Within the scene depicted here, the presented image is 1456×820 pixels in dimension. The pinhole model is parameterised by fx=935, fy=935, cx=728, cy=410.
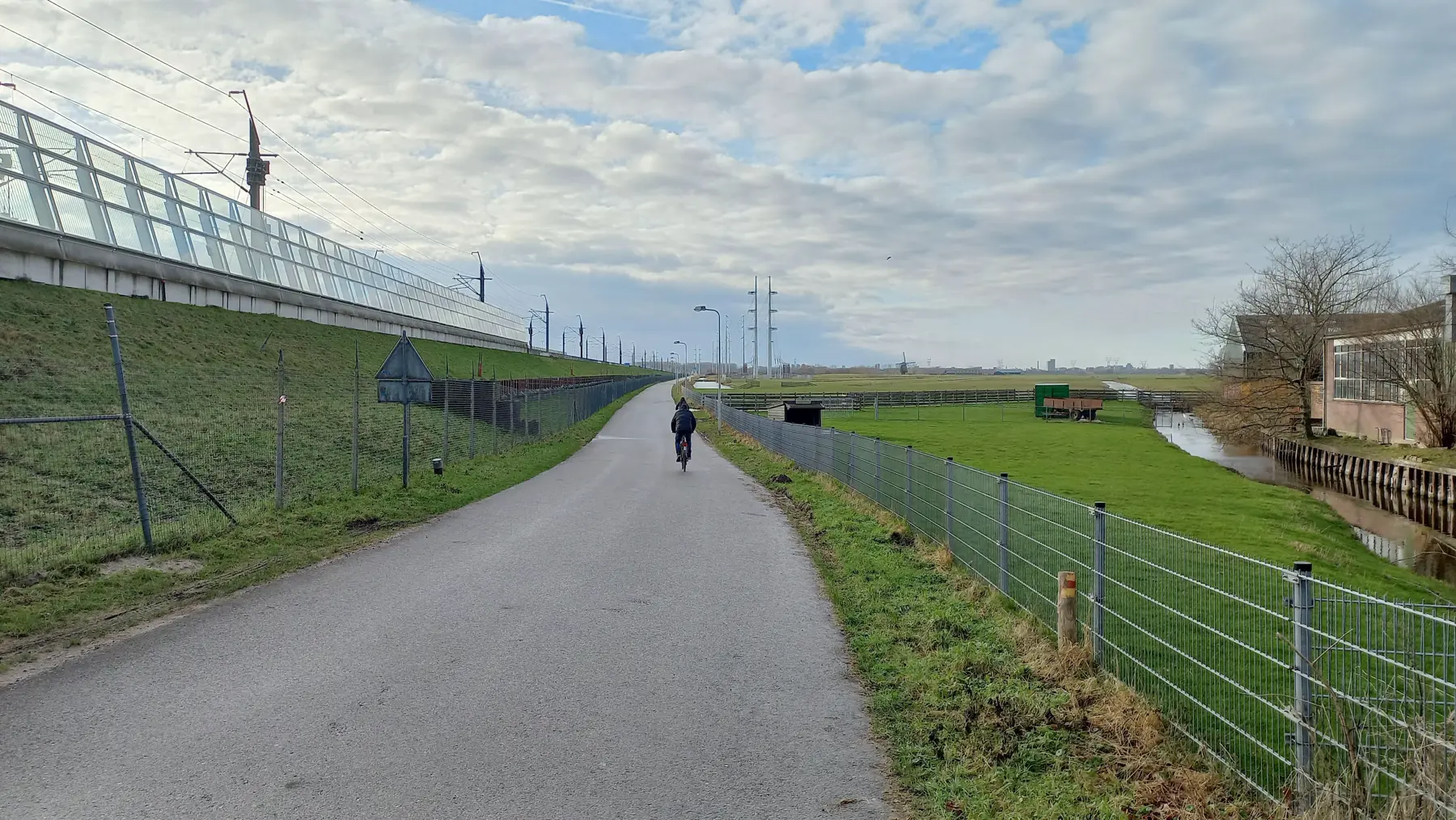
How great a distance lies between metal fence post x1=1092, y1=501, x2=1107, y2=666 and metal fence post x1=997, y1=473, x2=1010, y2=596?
2087 mm

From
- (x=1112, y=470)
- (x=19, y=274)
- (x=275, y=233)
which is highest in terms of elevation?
(x=275, y=233)

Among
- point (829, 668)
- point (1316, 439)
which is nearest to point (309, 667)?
point (829, 668)

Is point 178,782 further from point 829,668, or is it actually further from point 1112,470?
point 1112,470

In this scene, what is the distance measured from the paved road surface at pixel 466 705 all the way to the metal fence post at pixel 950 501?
1.89 meters

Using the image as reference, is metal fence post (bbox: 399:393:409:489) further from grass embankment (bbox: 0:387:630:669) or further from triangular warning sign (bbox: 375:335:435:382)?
triangular warning sign (bbox: 375:335:435:382)

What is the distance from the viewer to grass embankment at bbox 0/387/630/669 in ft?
25.8

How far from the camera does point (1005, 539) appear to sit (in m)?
8.83

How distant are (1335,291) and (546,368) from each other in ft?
187

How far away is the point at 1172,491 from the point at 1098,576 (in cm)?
2076

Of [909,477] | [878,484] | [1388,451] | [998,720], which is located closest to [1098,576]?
[998,720]

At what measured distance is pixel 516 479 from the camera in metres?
20.3

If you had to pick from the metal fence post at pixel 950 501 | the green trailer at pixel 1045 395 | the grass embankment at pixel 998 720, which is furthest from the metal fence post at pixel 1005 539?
the green trailer at pixel 1045 395

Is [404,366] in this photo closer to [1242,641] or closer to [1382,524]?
[1242,641]

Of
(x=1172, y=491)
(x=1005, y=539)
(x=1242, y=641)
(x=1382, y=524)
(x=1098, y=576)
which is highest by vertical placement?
(x=1098, y=576)
